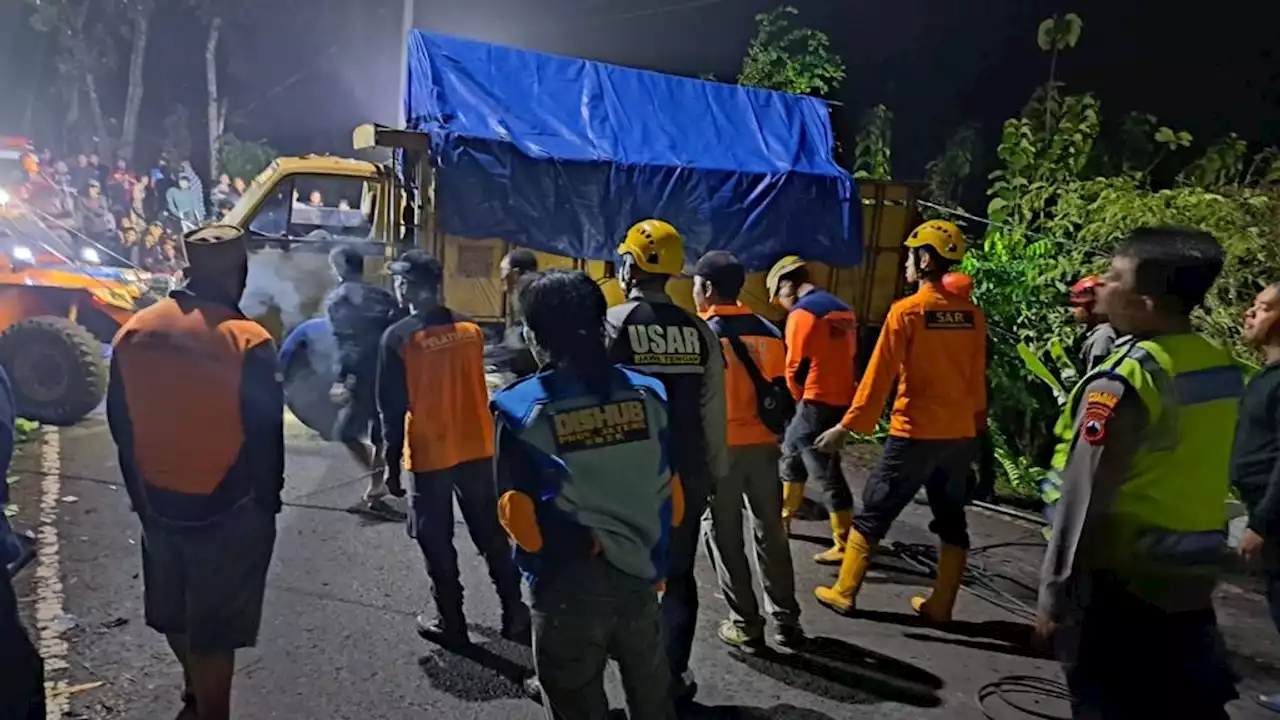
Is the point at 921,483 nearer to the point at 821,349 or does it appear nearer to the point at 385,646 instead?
the point at 821,349

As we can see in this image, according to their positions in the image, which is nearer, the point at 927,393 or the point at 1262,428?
the point at 1262,428

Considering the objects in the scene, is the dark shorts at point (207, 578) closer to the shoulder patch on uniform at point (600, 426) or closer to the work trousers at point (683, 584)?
the shoulder patch on uniform at point (600, 426)

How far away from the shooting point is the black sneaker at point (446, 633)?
434 cm

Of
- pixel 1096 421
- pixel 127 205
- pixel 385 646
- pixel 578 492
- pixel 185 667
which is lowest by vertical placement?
pixel 385 646

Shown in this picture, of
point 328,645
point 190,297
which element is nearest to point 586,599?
point 190,297

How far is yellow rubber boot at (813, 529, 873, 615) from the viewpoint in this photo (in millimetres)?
4785

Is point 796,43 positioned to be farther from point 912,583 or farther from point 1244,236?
point 912,583

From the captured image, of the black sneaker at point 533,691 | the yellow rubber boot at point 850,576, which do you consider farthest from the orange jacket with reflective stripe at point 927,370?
the black sneaker at point 533,691

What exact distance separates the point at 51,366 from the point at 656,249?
6399 mm

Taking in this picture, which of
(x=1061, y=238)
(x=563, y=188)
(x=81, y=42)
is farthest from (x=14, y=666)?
(x=81, y=42)

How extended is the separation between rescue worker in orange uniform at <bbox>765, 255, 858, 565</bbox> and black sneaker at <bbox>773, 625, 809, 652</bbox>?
1061 millimetres

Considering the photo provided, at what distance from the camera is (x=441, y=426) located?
13.7ft

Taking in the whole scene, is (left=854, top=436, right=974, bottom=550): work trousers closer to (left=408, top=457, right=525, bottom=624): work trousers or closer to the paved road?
the paved road

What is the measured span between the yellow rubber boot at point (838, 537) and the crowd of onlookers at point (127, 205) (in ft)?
31.8
